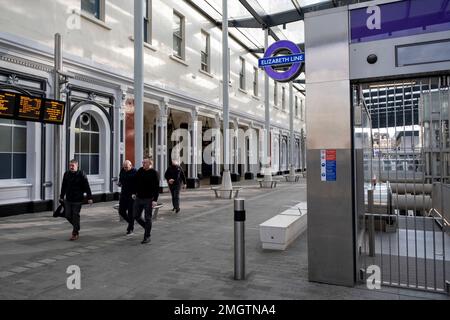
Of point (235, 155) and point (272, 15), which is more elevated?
point (272, 15)

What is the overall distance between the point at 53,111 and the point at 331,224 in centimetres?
789

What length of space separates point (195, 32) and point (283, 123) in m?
17.9

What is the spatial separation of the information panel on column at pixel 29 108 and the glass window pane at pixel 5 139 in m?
1.67

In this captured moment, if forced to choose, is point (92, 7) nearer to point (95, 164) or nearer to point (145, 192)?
point (95, 164)

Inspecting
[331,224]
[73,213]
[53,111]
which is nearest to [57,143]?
[53,111]

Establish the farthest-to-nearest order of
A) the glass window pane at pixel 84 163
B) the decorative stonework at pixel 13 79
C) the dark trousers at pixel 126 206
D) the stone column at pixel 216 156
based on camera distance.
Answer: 1. the stone column at pixel 216 156
2. the glass window pane at pixel 84 163
3. the decorative stonework at pixel 13 79
4. the dark trousers at pixel 126 206

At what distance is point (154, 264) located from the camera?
538 cm

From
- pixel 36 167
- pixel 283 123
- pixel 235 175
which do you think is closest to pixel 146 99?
pixel 36 167

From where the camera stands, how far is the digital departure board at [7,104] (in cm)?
791

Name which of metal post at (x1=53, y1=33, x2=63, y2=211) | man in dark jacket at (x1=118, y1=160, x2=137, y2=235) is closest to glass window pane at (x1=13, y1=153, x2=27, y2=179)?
metal post at (x1=53, y1=33, x2=63, y2=211)

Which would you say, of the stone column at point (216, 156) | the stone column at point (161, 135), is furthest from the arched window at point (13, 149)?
the stone column at point (216, 156)

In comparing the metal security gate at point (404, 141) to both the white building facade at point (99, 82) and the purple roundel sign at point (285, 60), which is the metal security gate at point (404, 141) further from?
the white building facade at point (99, 82)

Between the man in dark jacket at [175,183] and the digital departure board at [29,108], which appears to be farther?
the man in dark jacket at [175,183]
